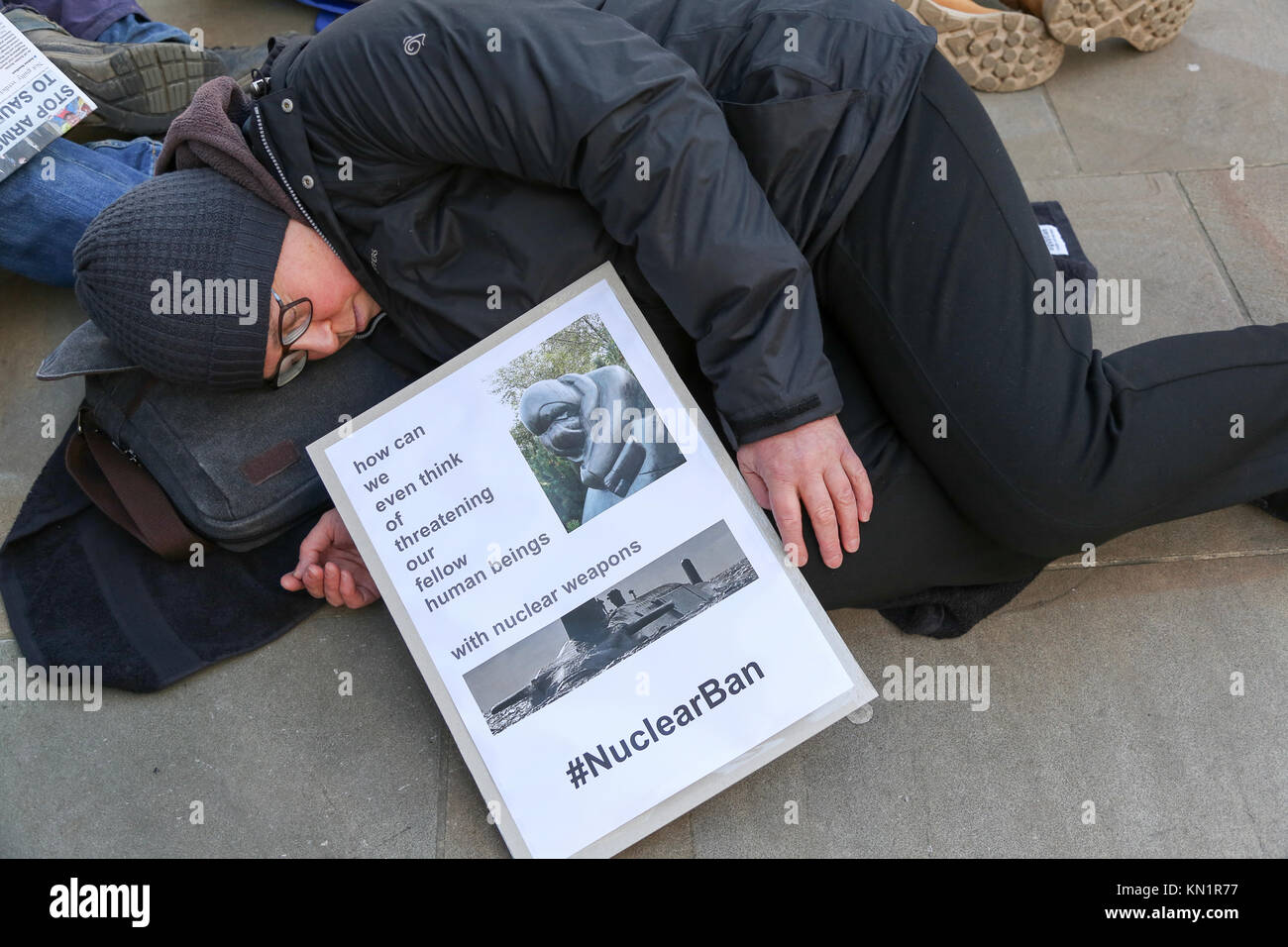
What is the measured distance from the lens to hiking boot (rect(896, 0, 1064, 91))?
2389 millimetres

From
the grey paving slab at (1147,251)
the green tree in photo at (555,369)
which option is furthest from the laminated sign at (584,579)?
the grey paving slab at (1147,251)

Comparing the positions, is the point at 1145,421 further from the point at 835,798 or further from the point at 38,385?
the point at 38,385

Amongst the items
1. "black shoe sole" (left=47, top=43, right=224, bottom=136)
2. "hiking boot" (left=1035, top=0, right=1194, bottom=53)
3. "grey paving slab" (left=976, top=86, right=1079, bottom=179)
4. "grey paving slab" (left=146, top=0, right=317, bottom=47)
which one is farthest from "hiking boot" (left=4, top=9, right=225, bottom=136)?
"hiking boot" (left=1035, top=0, right=1194, bottom=53)

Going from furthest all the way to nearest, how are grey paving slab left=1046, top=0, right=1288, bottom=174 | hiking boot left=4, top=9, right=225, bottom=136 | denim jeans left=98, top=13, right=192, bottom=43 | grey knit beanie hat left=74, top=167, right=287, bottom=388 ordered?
denim jeans left=98, top=13, right=192, bottom=43 < grey paving slab left=1046, top=0, right=1288, bottom=174 < hiking boot left=4, top=9, right=225, bottom=136 < grey knit beanie hat left=74, top=167, right=287, bottom=388

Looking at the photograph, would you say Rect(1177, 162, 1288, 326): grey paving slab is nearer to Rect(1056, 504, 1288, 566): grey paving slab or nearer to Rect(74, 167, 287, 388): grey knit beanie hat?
Rect(1056, 504, 1288, 566): grey paving slab

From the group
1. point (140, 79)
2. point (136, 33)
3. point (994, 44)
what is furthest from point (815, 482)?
point (136, 33)

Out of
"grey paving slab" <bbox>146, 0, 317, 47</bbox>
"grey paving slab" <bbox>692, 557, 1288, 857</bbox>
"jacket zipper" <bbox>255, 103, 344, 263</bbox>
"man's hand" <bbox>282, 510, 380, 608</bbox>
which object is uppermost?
"jacket zipper" <bbox>255, 103, 344, 263</bbox>

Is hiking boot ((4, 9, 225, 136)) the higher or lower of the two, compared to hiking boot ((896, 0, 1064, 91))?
higher

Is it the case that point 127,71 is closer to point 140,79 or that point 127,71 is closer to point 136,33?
point 140,79

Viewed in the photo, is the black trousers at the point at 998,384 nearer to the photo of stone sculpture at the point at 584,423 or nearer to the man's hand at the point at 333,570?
the photo of stone sculpture at the point at 584,423

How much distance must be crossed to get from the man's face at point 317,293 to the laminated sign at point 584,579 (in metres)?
0.16

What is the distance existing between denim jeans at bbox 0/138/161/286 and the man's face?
74 centimetres

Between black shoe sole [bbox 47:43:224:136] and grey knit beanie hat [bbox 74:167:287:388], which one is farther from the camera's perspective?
black shoe sole [bbox 47:43:224:136]

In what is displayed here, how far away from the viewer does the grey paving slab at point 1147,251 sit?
2.02 meters
